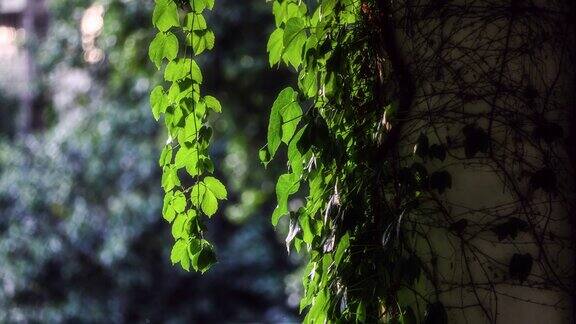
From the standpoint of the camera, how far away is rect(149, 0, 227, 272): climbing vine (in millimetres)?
1580

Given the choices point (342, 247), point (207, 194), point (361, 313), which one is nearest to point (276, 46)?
point (207, 194)

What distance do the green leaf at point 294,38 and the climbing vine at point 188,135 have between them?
18 centimetres

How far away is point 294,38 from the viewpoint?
1512mm

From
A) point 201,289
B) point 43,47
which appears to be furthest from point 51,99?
point 201,289

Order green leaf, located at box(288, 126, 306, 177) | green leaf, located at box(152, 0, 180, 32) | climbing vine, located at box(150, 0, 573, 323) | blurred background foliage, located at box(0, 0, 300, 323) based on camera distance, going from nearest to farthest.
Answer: climbing vine, located at box(150, 0, 573, 323)
green leaf, located at box(288, 126, 306, 177)
green leaf, located at box(152, 0, 180, 32)
blurred background foliage, located at box(0, 0, 300, 323)

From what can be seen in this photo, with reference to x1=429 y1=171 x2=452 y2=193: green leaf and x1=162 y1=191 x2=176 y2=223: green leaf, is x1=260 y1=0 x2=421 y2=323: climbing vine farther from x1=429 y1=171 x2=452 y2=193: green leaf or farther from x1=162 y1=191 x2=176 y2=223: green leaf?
x1=162 y1=191 x2=176 y2=223: green leaf

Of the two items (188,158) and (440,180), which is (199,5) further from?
(440,180)

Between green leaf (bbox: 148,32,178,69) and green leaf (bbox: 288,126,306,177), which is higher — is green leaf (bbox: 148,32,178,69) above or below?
above

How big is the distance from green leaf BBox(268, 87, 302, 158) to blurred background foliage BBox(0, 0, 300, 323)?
4.71 meters

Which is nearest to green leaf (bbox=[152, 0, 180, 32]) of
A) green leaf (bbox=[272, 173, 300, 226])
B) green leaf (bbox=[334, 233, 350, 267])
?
green leaf (bbox=[272, 173, 300, 226])

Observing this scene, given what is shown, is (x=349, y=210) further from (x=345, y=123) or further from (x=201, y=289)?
(x=201, y=289)

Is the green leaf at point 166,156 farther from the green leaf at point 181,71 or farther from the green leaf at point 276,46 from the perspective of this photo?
the green leaf at point 276,46

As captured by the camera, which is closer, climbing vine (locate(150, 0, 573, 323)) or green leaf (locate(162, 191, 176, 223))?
climbing vine (locate(150, 0, 573, 323))

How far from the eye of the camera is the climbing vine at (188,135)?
62.2 inches
